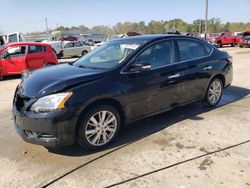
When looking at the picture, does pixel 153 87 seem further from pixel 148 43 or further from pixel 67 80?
pixel 67 80

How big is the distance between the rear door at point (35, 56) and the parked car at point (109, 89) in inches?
281

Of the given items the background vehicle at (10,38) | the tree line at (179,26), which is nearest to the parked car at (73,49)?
the background vehicle at (10,38)

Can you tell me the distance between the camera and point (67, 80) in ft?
11.8

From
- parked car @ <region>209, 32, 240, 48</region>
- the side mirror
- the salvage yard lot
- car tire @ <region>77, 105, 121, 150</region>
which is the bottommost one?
the salvage yard lot

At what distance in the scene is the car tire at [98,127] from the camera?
142 inches

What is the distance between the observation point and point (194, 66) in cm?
506

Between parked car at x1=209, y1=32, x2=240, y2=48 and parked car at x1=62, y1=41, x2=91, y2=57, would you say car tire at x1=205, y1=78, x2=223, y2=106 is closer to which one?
parked car at x1=62, y1=41, x2=91, y2=57

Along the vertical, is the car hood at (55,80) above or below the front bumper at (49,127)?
above

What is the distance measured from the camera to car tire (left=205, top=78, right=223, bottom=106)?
558 centimetres

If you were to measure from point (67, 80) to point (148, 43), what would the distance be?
1.60 meters

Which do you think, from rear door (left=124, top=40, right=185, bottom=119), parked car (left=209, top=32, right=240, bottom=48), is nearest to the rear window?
rear door (left=124, top=40, right=185, bottom=119)

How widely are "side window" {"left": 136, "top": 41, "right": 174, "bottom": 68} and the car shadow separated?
3.61 feet

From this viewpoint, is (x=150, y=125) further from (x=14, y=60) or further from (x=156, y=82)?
(x=14, y=60)

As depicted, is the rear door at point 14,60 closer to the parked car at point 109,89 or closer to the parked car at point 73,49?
the parked car at point 109,89
